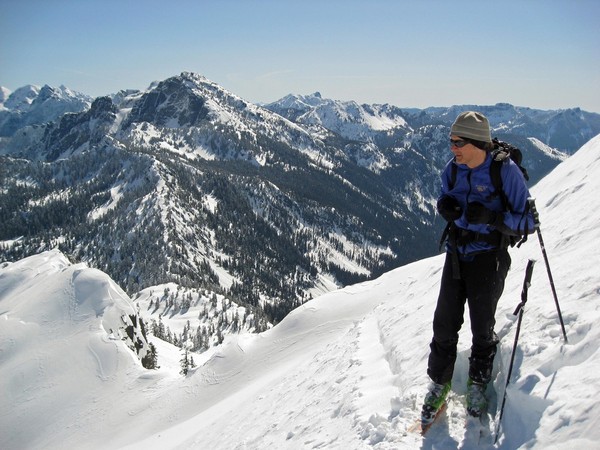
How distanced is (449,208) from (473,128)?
4.50ft

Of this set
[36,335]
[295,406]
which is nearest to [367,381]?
[295,406]

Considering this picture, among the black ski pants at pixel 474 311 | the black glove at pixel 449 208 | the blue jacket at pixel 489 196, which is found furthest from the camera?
the black glove at pixel 449 208

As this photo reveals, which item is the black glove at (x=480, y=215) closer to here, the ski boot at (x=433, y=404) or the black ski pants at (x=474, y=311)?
the black ski pants at (x=474, y=311)

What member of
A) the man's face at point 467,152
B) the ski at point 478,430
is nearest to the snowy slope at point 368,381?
A: the ski at point 478,430

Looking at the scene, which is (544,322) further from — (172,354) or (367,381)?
(172,354)

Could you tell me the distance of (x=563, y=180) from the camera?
17625 mm

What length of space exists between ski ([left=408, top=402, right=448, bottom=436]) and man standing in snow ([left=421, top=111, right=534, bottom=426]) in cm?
9

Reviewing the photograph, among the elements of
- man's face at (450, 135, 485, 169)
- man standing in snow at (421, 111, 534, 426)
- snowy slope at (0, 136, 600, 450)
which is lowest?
snowy slope at (0, 136, 600, 450)

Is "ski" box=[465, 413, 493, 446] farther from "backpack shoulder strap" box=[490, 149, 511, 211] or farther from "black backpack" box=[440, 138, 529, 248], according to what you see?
"backpack shoulder strap" box=[490, 149, 511, 211]

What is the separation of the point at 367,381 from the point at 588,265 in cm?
603

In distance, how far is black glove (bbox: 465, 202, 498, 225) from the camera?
20.6 ft

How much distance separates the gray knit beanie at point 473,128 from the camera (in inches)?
250

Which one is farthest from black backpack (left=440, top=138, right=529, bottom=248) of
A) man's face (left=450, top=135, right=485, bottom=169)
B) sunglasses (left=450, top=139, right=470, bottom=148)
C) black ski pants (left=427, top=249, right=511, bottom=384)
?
black ski pants (left=427, top=249, right=511, bottom=384)

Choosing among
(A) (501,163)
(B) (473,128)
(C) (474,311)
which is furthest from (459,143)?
(C) (474,311)
